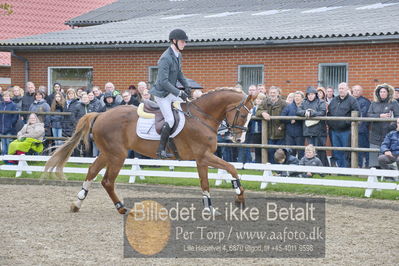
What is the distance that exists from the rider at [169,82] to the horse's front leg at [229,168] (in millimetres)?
733

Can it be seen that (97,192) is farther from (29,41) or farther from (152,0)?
(152,0)

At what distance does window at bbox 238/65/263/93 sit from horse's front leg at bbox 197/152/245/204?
9.18 metres

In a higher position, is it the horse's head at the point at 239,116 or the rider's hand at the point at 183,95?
the rider's hand at the point at 183,95

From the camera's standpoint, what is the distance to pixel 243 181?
15180mm

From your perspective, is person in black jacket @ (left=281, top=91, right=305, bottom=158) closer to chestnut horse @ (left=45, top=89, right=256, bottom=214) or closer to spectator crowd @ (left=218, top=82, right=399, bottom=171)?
spectator crowd @ (left=218, top=82, right=399, bottom=171)

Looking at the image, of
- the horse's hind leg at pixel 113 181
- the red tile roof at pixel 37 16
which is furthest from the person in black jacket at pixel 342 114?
the red tile roof at pixel 37 16

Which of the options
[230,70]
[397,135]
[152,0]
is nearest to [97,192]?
[397,135]

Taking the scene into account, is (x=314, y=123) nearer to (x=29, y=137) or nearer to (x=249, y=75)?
(x=249, y=75)

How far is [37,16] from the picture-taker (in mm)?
35031

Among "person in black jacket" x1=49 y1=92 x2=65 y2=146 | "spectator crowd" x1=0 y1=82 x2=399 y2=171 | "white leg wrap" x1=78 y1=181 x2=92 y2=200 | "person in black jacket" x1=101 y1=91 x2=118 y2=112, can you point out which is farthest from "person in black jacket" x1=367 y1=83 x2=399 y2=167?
"person in black jacket" x1=49 y1=92 x2=65 y2=146

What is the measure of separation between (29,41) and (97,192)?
10.8 meters

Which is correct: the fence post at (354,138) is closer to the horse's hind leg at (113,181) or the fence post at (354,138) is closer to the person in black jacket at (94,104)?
the horse's hind leg at (113,181)

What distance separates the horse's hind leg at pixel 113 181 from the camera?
38.9 feet

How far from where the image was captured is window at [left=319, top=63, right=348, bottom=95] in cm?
1914
